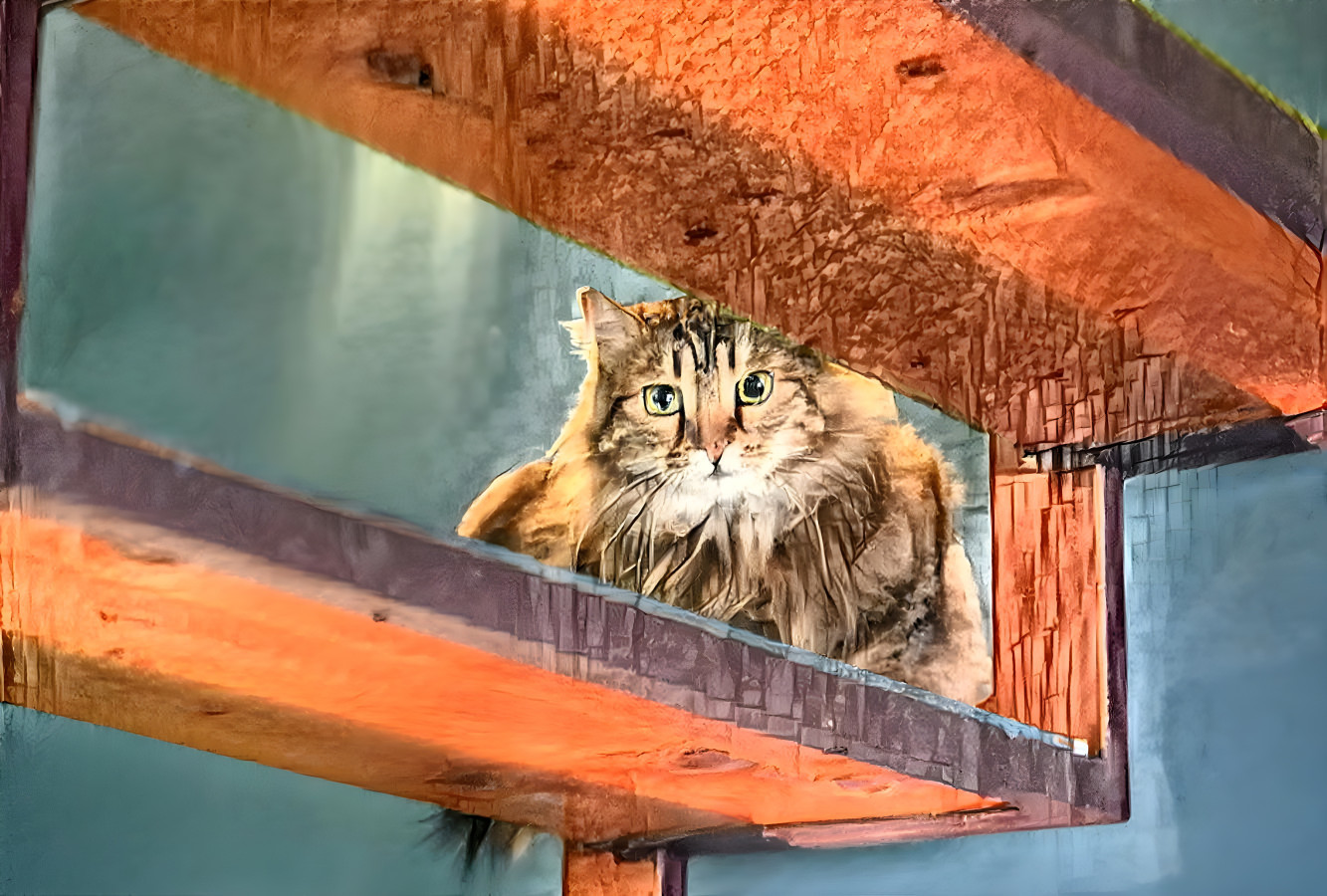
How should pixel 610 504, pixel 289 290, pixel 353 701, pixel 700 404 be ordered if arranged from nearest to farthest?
pixel 353 701 → pixel 289 290 → pixel 610 504 → pixel 700 404

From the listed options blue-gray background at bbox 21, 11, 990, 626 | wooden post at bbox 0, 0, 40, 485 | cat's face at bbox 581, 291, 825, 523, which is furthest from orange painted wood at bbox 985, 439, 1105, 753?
wooden post at bbox 0, 0, 40, 485

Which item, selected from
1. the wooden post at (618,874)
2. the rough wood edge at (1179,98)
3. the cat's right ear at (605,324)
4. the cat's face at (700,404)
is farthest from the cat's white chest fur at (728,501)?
the rough wood edge at (1179,98)

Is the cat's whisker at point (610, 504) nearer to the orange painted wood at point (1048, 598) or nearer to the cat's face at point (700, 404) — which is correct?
the cat's face at point (700, 404)

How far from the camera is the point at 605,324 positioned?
758 millimetres

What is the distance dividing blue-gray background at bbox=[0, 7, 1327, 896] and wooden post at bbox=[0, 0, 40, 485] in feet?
0.03

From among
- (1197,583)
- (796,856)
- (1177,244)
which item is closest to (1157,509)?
(1197,583)

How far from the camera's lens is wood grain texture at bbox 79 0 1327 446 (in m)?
0.65

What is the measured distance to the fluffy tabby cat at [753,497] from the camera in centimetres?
75

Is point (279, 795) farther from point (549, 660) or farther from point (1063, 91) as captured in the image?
point (1063, 91)

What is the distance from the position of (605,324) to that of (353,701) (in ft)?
0.99

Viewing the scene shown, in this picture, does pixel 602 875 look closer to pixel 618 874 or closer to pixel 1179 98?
pixel 618 874

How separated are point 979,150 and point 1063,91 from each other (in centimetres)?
6

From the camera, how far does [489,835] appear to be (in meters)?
0.66

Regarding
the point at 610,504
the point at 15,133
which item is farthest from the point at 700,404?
the point at 15,133
